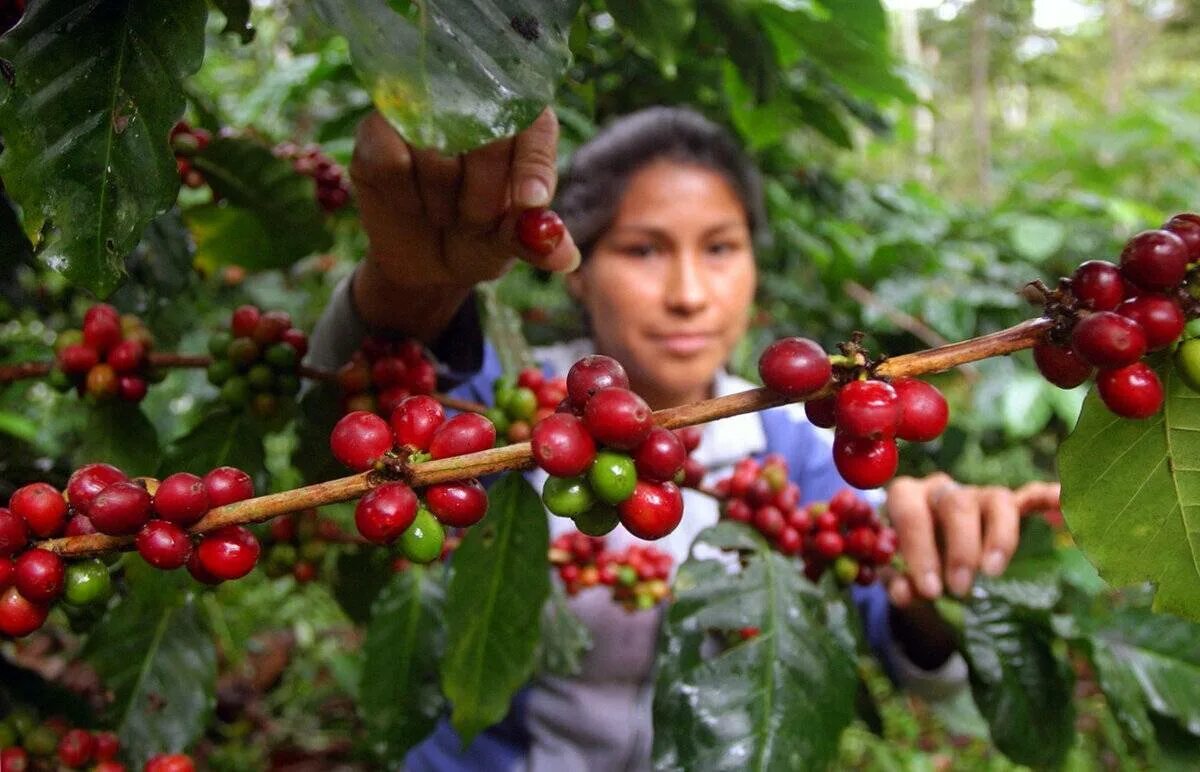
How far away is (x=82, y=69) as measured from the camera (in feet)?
1.94

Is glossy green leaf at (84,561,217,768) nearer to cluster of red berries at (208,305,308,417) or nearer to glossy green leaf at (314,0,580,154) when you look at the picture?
cluster of red berries at (208,305,308,417)

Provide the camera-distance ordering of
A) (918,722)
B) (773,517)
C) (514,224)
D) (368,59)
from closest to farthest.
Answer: (368,59) → (514,224) → (773,517) → (918,722)

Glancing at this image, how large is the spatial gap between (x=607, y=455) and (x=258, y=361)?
0.63 metres

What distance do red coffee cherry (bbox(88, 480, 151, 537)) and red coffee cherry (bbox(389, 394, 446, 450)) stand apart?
178mm

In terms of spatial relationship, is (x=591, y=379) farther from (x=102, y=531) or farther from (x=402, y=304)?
(x=402, y=304)

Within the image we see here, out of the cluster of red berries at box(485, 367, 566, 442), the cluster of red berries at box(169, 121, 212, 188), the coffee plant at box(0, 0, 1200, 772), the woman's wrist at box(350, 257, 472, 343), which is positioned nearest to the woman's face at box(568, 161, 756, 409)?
the coffee plant at box(0, 0, 1200, 772)

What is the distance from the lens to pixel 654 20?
0.87 metres

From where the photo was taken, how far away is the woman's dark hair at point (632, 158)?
188 cm

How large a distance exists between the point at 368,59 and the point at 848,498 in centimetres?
98

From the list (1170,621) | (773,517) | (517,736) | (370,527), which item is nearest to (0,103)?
(370,527)

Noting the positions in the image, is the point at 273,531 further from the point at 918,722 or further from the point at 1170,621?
the point at 918,722

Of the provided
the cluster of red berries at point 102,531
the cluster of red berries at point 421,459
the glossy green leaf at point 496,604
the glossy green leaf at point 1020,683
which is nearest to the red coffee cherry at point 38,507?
the cluster of red berries at point 102,531

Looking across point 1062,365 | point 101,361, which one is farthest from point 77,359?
point 1062,365

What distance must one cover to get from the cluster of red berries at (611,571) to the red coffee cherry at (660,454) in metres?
0.95
